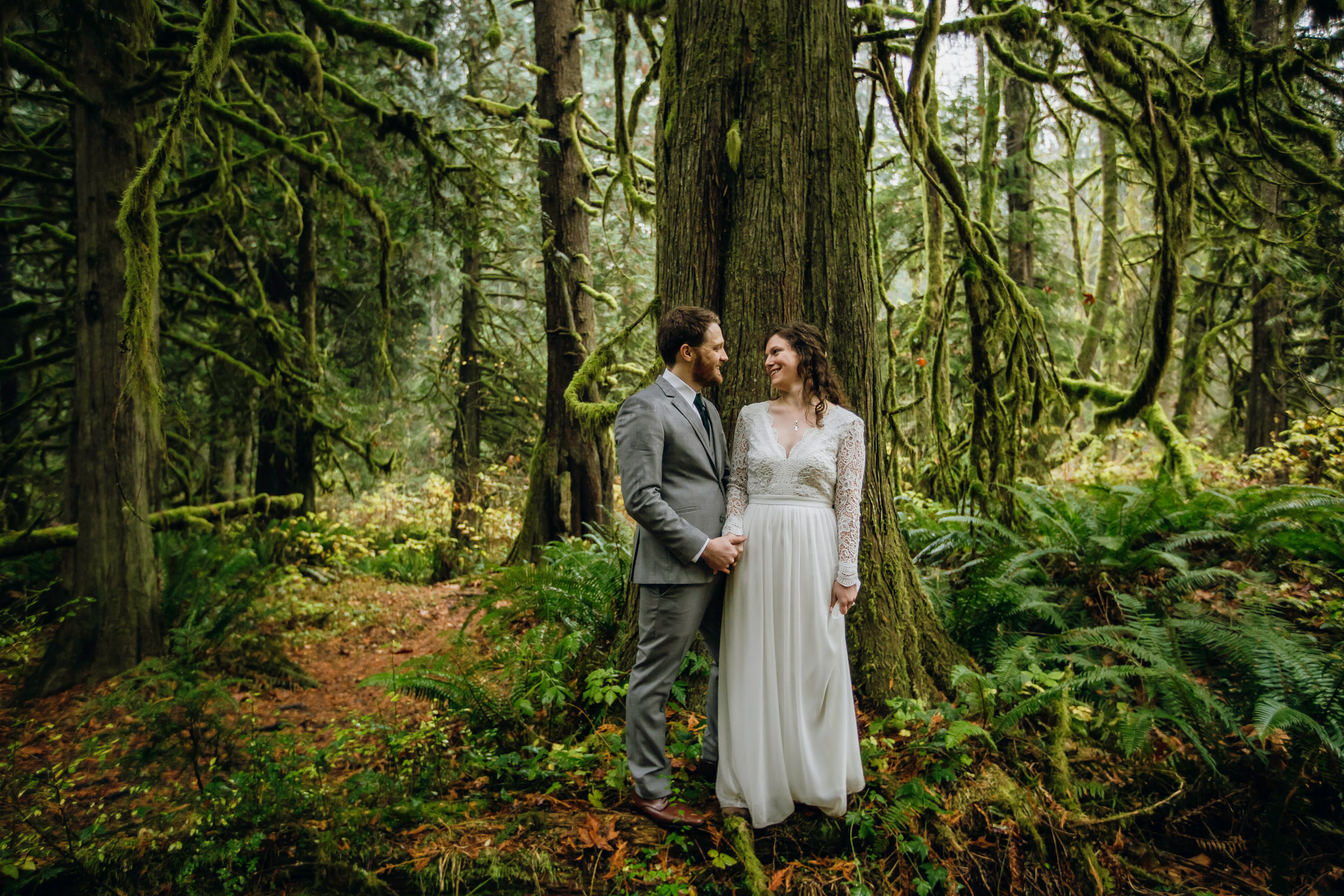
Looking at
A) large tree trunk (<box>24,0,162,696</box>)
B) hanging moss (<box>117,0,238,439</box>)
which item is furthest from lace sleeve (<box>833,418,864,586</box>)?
large tree trunk (<box>24,0,162,696</box>)

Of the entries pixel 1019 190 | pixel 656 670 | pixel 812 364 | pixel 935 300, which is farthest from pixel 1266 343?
pixel 656 670

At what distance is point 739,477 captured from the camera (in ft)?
10.9

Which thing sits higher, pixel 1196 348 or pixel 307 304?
pixel 307 304

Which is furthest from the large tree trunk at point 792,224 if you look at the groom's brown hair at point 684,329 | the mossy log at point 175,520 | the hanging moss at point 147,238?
the mossy log at point 175,520

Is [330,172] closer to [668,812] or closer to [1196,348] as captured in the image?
[668,812]

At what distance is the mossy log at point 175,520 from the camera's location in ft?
20.7

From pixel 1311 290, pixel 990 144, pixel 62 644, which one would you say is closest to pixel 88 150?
pixel 62 644

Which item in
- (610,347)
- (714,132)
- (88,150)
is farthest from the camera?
(88,150)

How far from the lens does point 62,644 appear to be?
5.88 metres

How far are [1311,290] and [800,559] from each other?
29.5ft

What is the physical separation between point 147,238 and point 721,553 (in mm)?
3850

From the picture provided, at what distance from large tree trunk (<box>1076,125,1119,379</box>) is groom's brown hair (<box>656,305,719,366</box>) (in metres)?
8.00

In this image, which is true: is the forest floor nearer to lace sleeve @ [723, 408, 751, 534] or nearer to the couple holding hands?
the couple holding hands

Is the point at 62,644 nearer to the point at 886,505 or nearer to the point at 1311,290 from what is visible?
the point at 886,505
